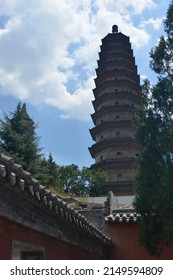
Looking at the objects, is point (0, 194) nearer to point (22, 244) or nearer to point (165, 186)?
point (22, 244)

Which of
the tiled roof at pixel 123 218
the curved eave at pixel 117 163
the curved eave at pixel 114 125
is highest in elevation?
the curved eave at pixel 114 125

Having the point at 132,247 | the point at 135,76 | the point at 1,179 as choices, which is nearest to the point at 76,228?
the point at 1,179

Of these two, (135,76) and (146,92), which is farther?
(135,76)

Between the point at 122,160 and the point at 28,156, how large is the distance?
803cm

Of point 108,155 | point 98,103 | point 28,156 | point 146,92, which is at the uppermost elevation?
point 98,103

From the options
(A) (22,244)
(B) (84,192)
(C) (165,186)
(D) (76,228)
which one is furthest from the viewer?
(B) (84,192)

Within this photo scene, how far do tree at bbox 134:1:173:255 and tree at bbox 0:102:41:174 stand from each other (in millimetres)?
10055

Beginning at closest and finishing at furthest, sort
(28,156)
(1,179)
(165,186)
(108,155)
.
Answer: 1. (1,179)
2. (165,186)
3. (28,156)
4. (108,155)

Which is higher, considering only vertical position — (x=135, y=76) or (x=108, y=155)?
(x=135, y=76)

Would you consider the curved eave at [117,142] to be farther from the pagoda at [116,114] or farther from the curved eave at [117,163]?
the curved eave at [117,163]

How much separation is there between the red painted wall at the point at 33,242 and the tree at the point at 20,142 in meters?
10.4

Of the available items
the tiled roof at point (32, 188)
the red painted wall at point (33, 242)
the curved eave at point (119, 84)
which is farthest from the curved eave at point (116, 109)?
the tiled roof at point (32, 188)

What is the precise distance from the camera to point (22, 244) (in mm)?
4887

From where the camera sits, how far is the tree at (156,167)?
7.59 m
